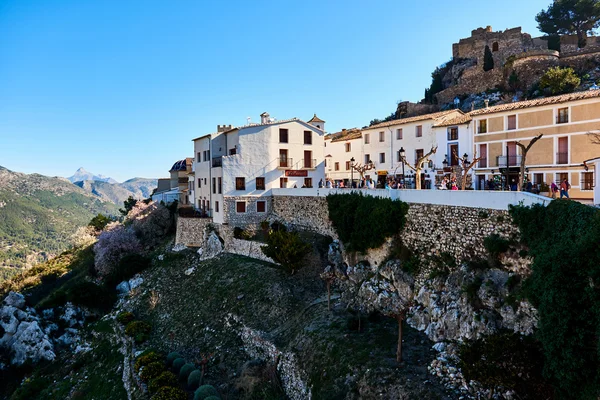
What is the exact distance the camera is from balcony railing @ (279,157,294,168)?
1478 inches

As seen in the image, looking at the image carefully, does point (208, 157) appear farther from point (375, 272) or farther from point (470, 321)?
point (470, 321)

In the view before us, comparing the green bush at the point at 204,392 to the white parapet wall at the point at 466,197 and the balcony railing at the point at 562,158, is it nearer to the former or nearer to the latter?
the white parapet wall at the point at 466,197

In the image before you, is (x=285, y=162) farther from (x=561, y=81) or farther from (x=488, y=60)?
(x=488, y=60)

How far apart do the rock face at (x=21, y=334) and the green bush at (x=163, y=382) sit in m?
17.2

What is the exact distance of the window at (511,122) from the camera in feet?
105

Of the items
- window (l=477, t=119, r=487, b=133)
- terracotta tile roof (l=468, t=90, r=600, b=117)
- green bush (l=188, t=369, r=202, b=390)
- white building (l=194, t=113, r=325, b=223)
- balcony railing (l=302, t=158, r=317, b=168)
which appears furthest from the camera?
balcony railing (l=302, t=158, r=317, b=168)

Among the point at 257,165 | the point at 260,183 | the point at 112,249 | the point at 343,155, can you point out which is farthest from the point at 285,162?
the point at 112,249

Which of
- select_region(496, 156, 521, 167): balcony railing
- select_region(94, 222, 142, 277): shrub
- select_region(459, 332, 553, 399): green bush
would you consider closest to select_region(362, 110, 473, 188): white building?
select_region(496, 156, 521, 167): balcony railing

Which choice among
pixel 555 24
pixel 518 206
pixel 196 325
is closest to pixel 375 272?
pixel 518 206

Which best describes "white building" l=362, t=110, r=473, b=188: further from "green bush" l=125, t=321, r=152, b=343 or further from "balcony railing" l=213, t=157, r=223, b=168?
"green bush" l=125, t=321, r=152, b=343

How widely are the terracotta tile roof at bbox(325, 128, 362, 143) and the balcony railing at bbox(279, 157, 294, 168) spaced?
48.5ft

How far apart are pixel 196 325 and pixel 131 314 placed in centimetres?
861

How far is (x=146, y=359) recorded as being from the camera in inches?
917

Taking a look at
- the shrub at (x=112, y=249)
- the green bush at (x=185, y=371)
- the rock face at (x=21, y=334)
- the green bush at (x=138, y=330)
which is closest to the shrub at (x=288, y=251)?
the green bush at (x=185, y=371)
